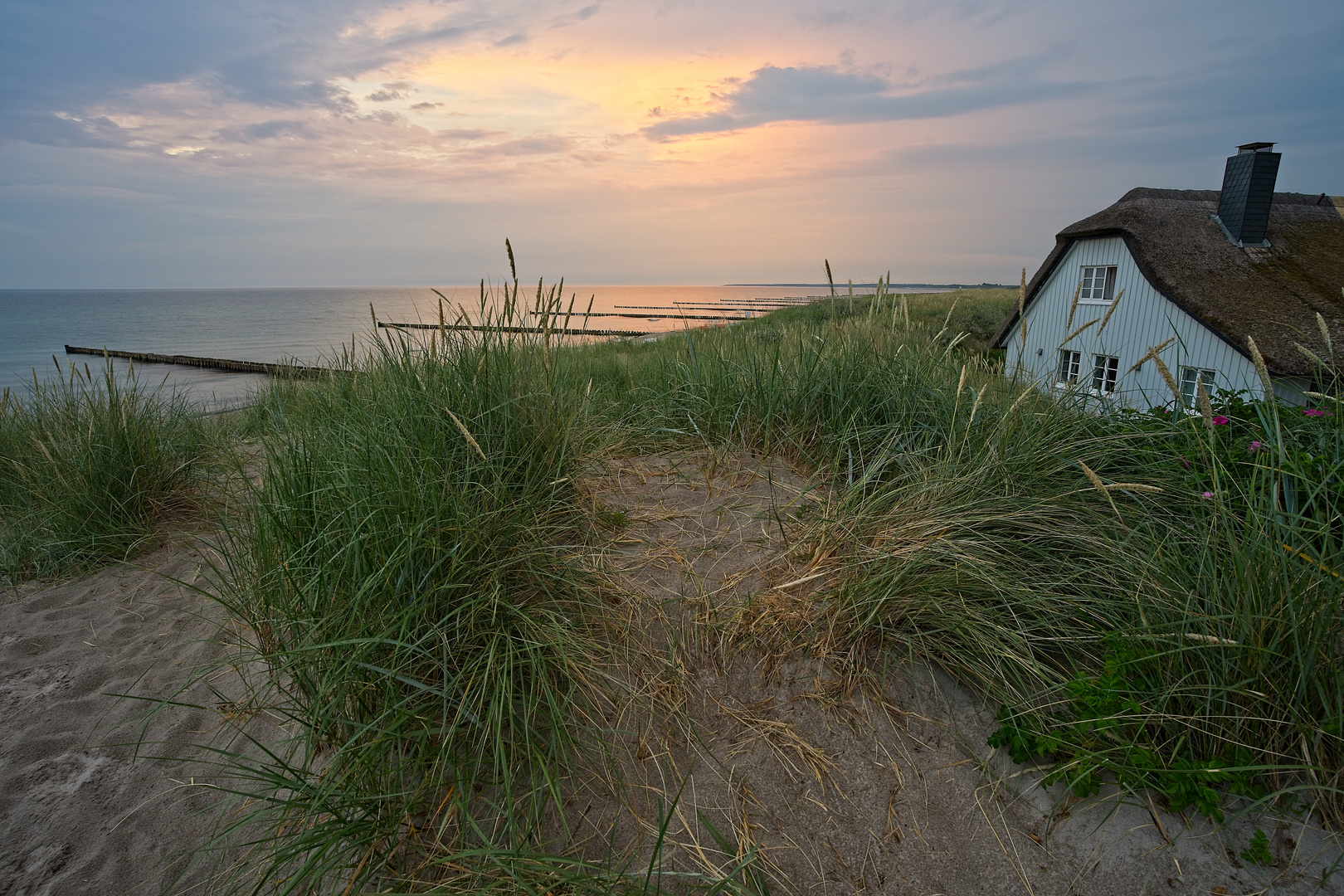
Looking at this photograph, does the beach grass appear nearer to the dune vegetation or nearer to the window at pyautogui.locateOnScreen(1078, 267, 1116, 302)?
the dune vegetation

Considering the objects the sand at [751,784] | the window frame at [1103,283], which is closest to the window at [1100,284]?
the window frame at [1103,283]

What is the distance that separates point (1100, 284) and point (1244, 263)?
9.79 feet

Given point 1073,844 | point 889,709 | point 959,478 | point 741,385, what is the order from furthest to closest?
point 741,385, point 959,478, point 889,709, point 1073,844

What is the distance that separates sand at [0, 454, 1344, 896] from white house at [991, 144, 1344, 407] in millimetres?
12270

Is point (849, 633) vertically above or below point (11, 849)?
above

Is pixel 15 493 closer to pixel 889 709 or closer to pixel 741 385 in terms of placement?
pixel 741 385

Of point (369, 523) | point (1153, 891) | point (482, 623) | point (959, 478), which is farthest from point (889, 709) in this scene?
point (369, 523)

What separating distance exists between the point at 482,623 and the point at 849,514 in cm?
165

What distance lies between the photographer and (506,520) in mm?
2312

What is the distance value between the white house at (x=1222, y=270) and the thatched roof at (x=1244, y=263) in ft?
0.09

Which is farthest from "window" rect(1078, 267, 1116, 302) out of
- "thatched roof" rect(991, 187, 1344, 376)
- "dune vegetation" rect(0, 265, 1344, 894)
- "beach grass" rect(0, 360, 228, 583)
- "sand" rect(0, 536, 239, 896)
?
"sand" rect(0, 536, 239, 896)

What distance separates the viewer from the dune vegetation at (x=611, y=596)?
5.65 ft

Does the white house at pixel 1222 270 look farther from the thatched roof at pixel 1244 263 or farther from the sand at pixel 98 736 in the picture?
the sand at pixel 98 736

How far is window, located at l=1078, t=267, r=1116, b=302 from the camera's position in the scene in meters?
15.8
